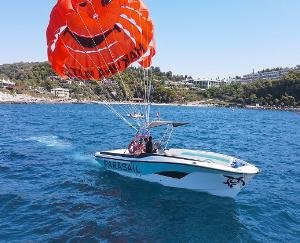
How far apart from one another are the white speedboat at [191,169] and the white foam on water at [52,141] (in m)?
13.3

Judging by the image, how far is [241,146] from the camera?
120ft

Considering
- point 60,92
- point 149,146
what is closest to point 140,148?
point 149,146

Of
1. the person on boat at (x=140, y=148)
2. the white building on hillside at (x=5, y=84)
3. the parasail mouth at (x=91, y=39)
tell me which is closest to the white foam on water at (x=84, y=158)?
the person on boat at (x=140, y=148)

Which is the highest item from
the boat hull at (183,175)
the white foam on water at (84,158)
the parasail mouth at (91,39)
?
the parasail mouth at (91,39)

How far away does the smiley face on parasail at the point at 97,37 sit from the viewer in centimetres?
1997

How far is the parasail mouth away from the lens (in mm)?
20312

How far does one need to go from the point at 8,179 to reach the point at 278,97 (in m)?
170

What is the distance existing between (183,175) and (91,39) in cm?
800

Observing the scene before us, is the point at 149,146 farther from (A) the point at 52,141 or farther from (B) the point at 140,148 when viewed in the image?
(A) the point at 52,141

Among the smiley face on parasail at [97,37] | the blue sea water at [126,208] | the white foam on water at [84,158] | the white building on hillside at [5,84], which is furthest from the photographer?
the white building on hillside at [5,84]

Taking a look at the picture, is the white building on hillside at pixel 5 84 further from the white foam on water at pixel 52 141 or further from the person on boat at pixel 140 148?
the person on boat at pixel 140 148

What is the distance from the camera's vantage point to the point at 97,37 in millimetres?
20469

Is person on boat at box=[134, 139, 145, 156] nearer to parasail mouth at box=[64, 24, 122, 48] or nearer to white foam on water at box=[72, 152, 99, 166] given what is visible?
parasail mouth at box=[64, 24, 122, 48]

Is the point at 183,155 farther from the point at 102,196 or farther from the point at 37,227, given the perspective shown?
the point at 37,227
